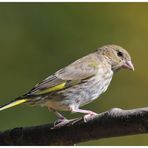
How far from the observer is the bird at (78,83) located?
3.36 m

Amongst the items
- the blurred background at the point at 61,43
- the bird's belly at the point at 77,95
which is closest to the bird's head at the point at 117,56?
the bird's belly at the point at 77,95

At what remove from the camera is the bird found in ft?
11.0

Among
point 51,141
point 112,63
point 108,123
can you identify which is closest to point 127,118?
point 108,123

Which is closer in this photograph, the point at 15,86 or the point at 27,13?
the point at 15,86

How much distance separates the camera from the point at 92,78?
364cm

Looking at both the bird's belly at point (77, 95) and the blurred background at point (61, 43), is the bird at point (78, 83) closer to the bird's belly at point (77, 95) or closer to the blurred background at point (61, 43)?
the bird's belly at point (77, 95)

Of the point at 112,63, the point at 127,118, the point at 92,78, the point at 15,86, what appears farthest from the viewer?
the point at 15,86

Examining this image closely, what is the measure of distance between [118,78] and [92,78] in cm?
90

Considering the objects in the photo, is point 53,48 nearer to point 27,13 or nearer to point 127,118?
point 27,13

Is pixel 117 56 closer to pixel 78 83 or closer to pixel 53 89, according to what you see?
pixel 78 83

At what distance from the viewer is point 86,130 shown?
89.7 inches

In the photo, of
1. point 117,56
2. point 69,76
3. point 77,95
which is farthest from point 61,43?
point 77,95

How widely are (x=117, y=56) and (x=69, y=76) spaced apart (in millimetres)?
399

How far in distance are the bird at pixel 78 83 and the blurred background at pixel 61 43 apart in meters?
0.41
